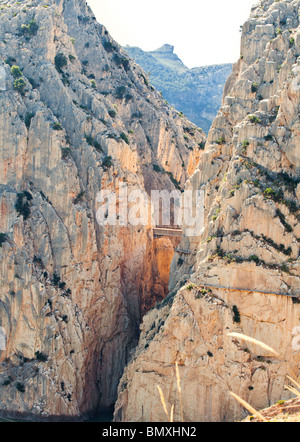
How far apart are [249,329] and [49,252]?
23.5m

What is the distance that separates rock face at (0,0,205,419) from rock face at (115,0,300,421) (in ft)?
31.3

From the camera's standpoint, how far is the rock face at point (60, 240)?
63250 mm

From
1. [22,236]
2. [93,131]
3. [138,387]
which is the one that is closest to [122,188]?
[93,131]

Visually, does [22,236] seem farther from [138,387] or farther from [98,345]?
[138,387]

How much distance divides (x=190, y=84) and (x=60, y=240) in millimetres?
102530

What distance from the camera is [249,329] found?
171 feet

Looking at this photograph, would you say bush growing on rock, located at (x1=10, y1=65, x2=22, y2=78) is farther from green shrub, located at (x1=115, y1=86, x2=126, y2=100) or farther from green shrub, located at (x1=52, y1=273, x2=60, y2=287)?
green shrub, located at (x1=52, y1=273, x2=60, y2=287)

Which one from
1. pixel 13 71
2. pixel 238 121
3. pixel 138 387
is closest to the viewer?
pixel 138 387

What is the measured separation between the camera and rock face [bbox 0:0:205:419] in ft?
208

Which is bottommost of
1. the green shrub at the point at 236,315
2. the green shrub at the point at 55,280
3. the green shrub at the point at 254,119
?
the green shrub at the point at 236,315

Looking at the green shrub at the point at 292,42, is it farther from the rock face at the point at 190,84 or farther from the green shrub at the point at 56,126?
the rock face at the point at 190,84

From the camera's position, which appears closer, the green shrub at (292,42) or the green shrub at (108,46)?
the green shrub at (292,42)

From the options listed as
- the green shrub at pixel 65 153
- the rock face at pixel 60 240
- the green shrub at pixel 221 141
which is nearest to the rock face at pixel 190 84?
the rock face at pixel 60 240

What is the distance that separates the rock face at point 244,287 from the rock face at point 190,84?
8952 cm
